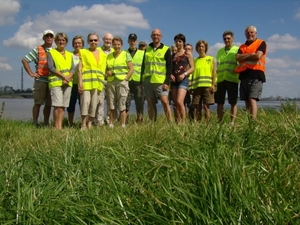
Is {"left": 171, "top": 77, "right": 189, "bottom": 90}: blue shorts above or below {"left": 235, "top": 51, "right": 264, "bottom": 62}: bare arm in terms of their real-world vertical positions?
below

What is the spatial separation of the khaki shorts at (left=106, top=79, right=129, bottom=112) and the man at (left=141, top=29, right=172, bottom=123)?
0.42m

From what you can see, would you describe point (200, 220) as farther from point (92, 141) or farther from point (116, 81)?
point (116, 81)

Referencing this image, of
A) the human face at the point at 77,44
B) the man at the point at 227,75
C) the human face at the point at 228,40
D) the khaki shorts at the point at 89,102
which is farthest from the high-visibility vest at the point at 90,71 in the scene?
the human face at the point at 228,40

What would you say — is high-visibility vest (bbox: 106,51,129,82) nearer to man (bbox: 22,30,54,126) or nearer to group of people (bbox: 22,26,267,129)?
group of people (bbox: 22,26,267,129)

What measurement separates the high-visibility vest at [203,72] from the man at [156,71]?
2.60 ft

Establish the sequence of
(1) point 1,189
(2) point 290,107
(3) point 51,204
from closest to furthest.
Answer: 1. (3) point 51,204
2. (1) point 1,189
3. (2) point 290,107

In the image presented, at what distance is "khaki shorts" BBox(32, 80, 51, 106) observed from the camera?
8.30m

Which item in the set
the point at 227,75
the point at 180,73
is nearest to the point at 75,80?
the point at 180,73

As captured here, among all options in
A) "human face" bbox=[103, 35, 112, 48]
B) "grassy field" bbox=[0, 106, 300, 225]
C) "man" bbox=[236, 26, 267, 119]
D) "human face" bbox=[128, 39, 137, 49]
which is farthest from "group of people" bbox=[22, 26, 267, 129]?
"grassy field" bbox=[0, 106, 300, 225]

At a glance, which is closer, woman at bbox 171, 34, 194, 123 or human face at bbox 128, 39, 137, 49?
woman at bbox 171, 34, 194, 123

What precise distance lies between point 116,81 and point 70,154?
14.3 ft

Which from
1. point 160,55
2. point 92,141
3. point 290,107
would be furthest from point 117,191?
point 160,55

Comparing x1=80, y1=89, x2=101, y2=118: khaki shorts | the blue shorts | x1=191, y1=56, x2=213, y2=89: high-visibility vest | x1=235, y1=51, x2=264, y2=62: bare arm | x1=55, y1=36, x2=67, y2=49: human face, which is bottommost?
x1=80, y1=89, x2=101, y2=118: khaki shorts

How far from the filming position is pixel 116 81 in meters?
8.19
